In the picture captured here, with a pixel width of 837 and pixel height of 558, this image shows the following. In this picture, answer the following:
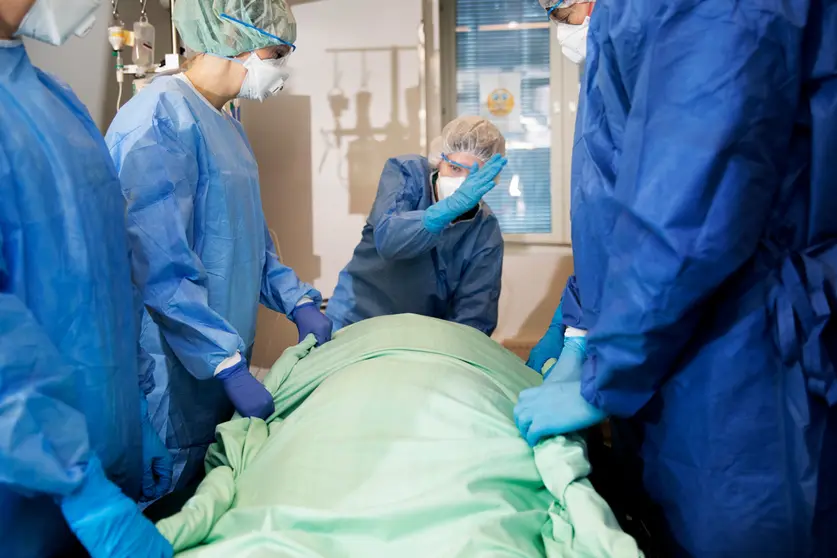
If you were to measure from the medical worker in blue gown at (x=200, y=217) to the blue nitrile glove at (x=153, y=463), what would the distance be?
0.11 meters

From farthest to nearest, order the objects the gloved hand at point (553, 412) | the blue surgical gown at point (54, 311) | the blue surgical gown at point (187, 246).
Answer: the blue surgical gown at point (187, 246)
the gloved hand at point (553, 412)
the blue surgical gown at point (54, 311)

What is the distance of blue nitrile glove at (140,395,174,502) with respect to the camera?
3.77 ft

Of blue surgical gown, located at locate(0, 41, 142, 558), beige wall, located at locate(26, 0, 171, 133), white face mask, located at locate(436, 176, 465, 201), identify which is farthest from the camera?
white face mask, located at locate(436, 176, 465, 201)

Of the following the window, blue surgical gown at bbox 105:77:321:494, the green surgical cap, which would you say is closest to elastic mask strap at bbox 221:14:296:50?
the green surgical cap

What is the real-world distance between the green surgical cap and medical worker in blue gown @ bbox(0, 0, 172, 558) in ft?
2.03

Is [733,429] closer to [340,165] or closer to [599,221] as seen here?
[599,221]

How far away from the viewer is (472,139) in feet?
7.01

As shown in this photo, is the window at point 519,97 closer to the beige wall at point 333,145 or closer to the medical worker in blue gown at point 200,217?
the beige wall at point 333,145

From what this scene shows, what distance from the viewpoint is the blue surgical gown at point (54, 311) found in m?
0.73

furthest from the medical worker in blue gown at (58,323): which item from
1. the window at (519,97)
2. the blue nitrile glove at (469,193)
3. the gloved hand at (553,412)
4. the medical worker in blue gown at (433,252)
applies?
the window at (519,97)

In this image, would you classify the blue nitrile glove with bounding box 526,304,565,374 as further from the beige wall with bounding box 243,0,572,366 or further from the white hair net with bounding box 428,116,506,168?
the beige wall with bounding box 243,0,572,366

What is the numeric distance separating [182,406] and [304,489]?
0.53 meters

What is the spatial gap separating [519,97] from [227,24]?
1.98 m

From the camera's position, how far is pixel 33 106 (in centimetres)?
84
